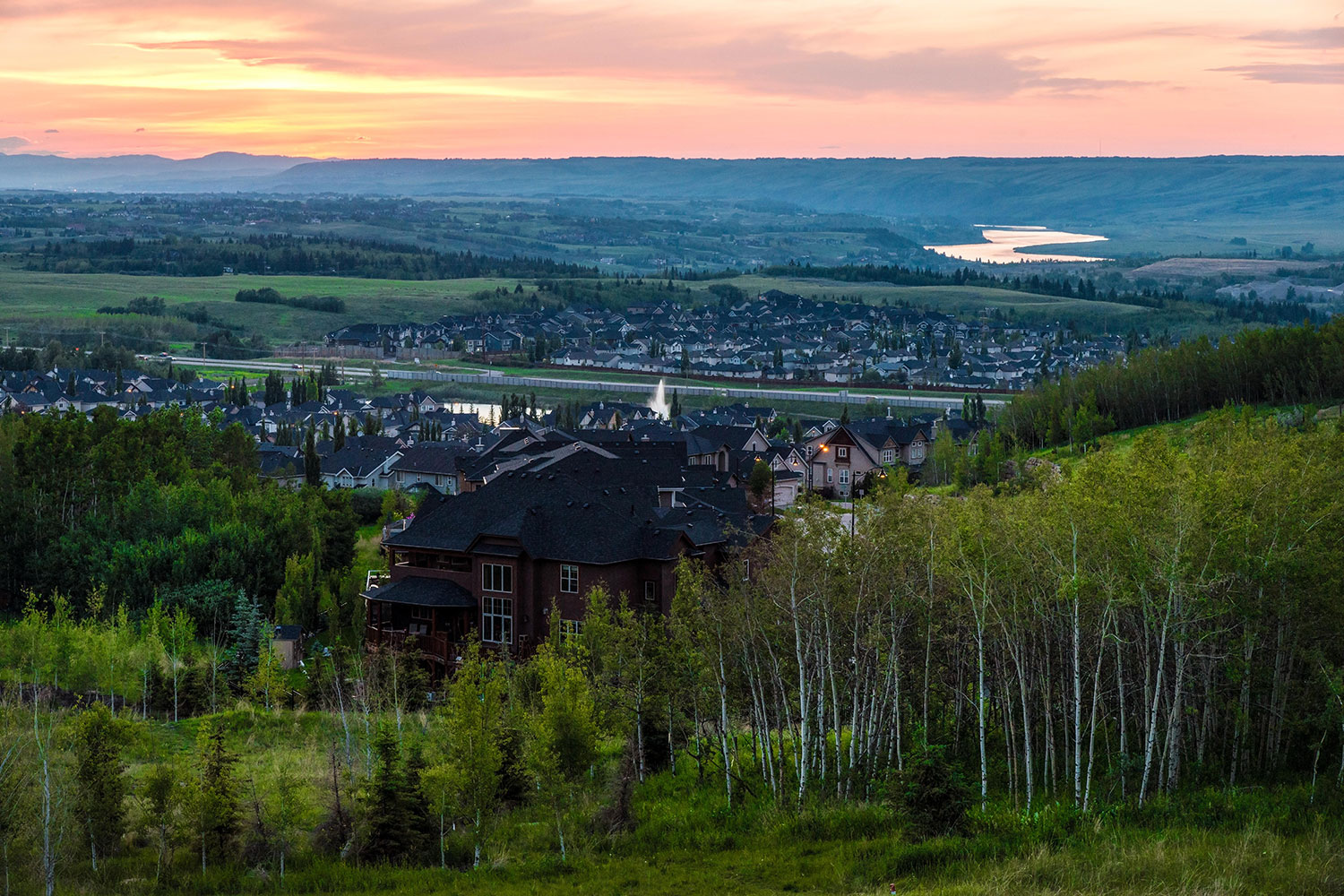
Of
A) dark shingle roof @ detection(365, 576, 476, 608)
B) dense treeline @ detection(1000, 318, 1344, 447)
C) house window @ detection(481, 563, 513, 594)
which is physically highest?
dense treeline @ detection(1000, 318, 1344, 447)

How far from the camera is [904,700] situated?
29625mm

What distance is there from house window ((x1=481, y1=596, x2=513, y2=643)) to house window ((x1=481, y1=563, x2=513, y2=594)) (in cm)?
31

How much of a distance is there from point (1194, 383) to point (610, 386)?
256 ft

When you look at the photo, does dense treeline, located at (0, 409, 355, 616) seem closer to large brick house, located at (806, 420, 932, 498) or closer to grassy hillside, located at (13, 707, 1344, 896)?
grassy hillside, located at (13, 707, 1344, 896)

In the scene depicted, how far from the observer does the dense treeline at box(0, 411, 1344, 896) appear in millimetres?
25641

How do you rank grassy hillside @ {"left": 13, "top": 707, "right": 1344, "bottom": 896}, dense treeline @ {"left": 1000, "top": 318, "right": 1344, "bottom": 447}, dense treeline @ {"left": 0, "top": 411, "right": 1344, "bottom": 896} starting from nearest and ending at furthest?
grassy hillside @ {"left": 13, "top": 707, "right": 1344, "bottom": 896}
dense treeline @ {"left": 0, "top": 411, "right": 1344, "bottom": 896}
dense treeline @ {"left": 1000, "top": 318, "right": 1344, "bottom": 447}

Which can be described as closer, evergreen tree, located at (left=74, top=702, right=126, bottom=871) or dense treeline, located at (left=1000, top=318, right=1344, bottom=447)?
evergreen tree, located at (left=74, top=702, right=126, bottom=871)

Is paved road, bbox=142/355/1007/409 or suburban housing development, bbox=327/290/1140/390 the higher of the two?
suburban housing development, bbox=327/290/1140/390

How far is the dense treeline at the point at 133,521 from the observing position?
5012 cm

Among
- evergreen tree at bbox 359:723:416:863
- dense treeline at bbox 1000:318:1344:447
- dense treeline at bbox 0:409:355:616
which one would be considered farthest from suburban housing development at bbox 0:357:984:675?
evergreen tree at bbox 359:723:416:863

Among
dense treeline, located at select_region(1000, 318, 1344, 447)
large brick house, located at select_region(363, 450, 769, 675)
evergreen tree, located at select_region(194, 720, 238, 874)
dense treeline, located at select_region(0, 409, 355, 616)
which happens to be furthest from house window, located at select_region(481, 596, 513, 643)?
dense treeline, located at select_region(1000, 318, 1344, 447)

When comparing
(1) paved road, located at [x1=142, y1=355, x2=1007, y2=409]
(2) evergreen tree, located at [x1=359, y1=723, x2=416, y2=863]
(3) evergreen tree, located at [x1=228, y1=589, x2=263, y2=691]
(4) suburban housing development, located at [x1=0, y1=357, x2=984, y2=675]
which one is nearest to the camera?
(2) evergreen tree, located at [x1=359, y1=723, x2=416, y2=863]

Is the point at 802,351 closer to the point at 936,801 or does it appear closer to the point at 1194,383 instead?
the point at 1194,383

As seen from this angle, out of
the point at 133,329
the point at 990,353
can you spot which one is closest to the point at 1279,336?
the point at 990,353
